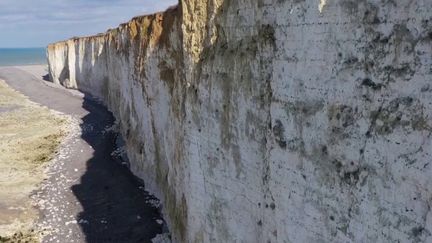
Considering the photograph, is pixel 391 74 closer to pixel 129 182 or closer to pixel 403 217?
pixel 403 217

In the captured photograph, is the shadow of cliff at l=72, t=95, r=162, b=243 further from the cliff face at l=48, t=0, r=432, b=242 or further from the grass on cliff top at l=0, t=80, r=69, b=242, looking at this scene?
the cliff face at l=48, t=0, r=432, b=242

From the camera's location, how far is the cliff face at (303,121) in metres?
7.55

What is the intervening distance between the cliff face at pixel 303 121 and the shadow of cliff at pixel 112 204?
2.90 meters

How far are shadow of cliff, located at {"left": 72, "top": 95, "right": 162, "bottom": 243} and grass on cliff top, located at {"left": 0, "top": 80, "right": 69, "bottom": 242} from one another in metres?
2.33

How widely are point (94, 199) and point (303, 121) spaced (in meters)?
16.1

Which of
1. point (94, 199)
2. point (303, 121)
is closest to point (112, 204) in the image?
point (94, 199)

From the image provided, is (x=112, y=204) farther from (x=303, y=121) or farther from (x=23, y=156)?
(x=303, y=121)

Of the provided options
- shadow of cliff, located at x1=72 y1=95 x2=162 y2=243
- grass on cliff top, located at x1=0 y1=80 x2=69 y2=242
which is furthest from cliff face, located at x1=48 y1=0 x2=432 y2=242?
grass on cliff top, located at x1=0 y1=80 x2=69 y2=242

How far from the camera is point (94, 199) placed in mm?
23578

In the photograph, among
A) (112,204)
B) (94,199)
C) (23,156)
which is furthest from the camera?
(23,156)

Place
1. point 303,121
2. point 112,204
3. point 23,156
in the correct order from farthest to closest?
point 23,156 → point 112,204 → point 303,121

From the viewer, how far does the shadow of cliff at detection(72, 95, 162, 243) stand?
19.7 meters

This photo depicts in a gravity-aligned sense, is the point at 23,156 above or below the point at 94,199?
above

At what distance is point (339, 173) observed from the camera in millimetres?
8828
